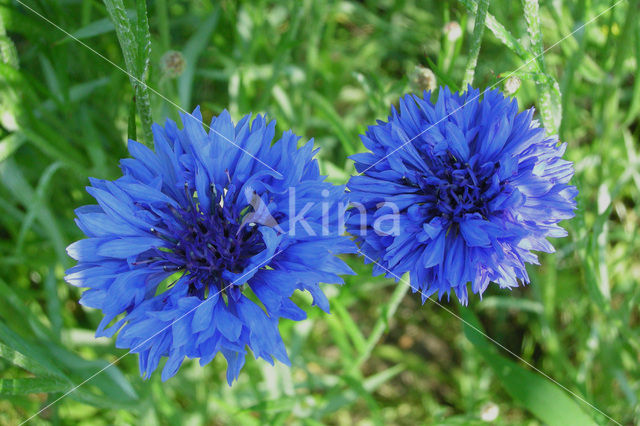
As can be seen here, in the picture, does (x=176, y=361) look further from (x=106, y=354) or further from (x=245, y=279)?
(x=106, y=354)

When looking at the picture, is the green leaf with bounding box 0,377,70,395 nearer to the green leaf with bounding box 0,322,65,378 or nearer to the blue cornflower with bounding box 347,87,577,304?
the green leaf with bounding box 0,322,65,378

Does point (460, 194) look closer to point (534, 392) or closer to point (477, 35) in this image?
point (477, 35)

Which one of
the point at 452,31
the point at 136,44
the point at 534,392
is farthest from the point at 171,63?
the point at 534,392

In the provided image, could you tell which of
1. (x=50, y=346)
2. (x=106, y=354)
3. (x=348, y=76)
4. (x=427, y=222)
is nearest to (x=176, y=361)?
(x=427, y=222)

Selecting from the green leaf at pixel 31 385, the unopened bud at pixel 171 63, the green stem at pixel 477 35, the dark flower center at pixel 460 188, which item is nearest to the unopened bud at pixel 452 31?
the green stem at pixel 477 35

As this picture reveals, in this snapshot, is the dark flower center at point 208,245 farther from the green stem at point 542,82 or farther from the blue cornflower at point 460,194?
the green stem at point 542,82

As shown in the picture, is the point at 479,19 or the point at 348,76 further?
the point at 348,76
